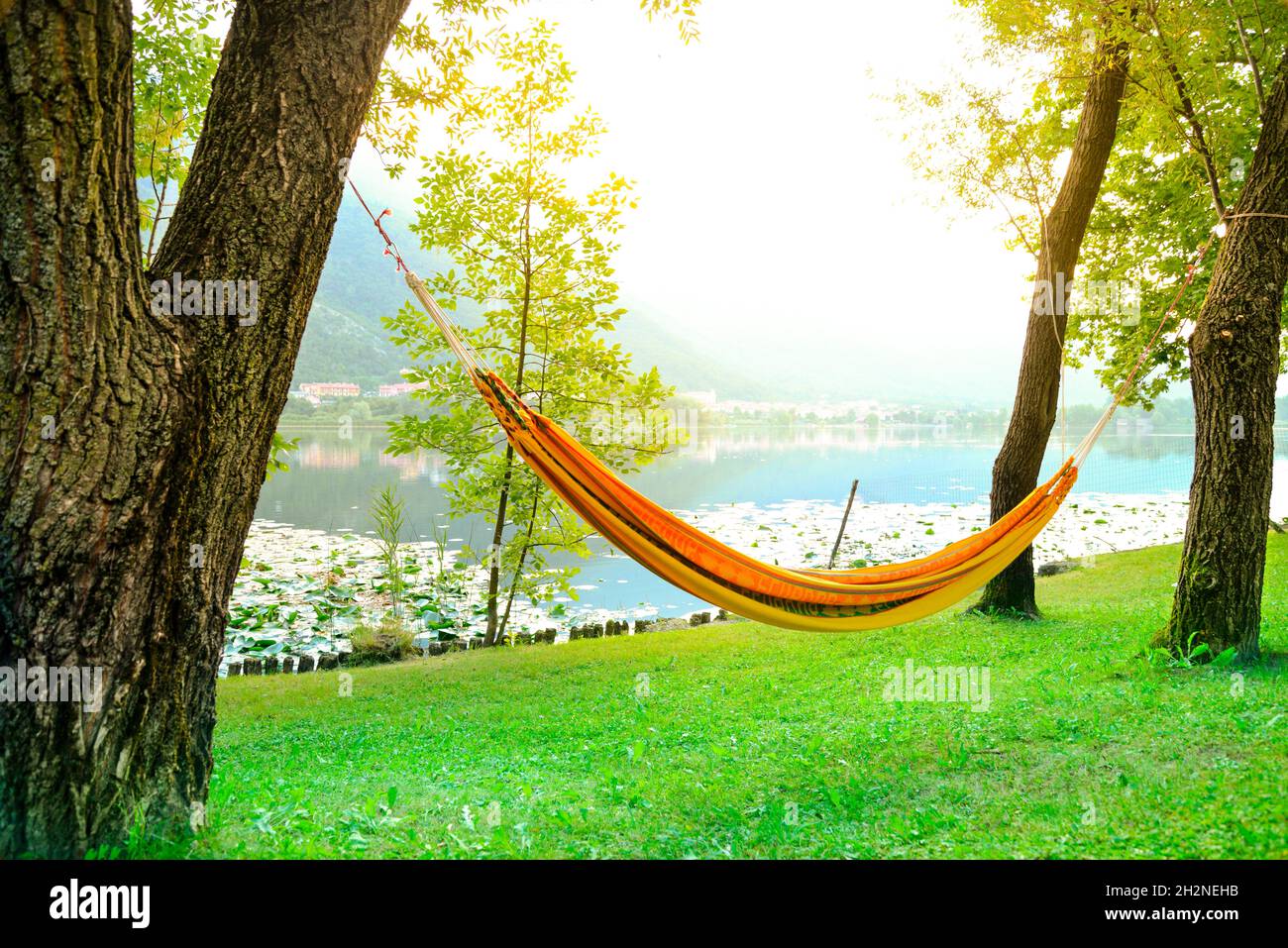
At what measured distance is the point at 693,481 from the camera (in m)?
18.2

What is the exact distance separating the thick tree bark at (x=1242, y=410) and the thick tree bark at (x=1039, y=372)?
4.64 feet

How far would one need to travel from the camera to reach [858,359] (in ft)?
200

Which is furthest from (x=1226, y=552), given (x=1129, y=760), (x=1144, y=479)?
(x=1144, y=479)

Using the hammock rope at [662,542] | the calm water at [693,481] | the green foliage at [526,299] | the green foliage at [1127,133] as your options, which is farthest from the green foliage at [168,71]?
the green foliage at [1127,133]

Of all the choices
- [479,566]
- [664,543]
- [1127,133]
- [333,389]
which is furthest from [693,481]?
[664,543]

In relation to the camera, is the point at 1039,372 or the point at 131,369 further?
the point at 1039,372

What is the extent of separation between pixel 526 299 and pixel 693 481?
44.1 ft

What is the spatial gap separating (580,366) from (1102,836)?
3.85m

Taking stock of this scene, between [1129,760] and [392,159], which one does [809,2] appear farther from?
[1129,760]

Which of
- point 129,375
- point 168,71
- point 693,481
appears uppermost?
point 168,71

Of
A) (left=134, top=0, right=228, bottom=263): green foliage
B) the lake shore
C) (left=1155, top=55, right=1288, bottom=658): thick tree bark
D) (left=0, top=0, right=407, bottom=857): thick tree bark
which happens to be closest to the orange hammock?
(left=0, top=0, right=407, bottom=857): thick tree bark

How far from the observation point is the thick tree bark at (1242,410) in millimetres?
2834

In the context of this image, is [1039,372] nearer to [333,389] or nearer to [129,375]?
[129,375]

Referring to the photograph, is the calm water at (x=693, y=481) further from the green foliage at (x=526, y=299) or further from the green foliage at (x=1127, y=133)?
the green foliage at (x=1127, y=133)
